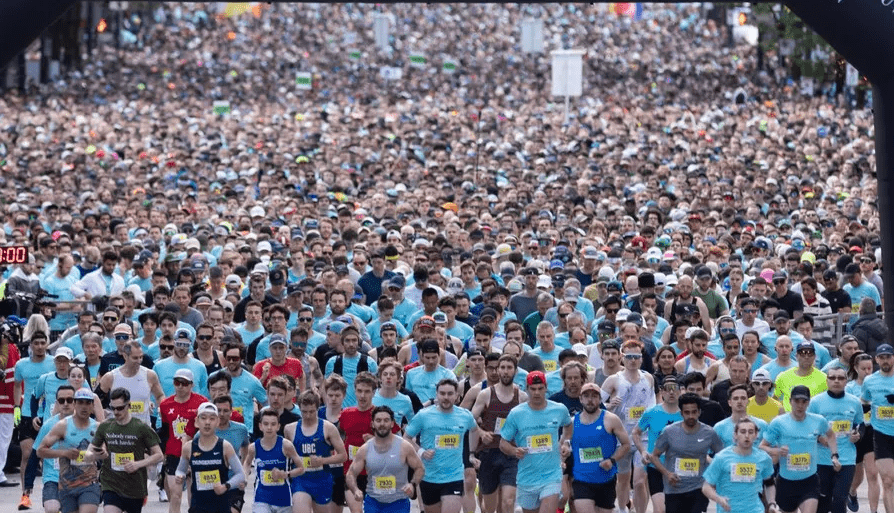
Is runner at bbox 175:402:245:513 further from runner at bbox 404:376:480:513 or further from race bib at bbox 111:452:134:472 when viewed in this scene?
→ runner at bbox 404:376:480:513

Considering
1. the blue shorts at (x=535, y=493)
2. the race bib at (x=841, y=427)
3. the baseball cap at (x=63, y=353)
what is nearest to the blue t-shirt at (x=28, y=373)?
the baseball cap at (x=63, y=353)

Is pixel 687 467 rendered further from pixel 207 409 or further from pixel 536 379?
pixel 207 409

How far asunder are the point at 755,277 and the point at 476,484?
4641 mm

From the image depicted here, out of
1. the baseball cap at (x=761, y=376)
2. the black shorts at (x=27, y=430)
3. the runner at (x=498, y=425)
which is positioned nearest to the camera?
the baseball cap at (x=761, y=376)

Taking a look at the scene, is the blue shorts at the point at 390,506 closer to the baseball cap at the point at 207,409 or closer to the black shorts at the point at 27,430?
the baseball cap at the point at 207,409

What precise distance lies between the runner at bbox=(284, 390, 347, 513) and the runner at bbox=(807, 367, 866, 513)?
4.09 meters

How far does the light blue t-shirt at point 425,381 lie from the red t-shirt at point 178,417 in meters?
1.87

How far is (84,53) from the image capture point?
6625 centimetres

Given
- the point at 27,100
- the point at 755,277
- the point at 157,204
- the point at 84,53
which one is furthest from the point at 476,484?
the point at 84,53

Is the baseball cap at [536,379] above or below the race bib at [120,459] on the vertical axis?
above

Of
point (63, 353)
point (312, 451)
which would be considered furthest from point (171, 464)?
point (312, 451)

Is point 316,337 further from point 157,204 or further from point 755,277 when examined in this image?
point 157,204

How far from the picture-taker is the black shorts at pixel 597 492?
15953 mm

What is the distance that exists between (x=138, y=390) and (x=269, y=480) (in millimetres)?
2369
